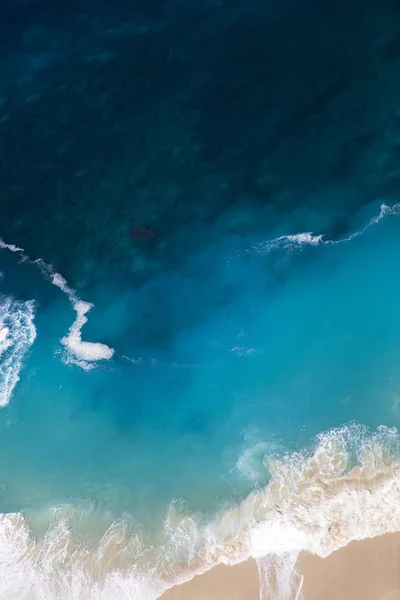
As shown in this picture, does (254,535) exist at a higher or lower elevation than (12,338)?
lower

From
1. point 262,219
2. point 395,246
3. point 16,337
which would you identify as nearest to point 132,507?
point 16,337

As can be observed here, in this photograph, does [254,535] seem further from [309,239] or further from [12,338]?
[12,338]

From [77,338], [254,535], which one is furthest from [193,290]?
[254,535]

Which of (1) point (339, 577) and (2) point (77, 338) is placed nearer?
(1) point (339, 577)

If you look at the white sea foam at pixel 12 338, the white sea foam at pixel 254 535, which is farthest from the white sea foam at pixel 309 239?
the white sea foam at pixel 12 338

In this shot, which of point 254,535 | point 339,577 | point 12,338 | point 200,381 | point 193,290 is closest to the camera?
point 339,577

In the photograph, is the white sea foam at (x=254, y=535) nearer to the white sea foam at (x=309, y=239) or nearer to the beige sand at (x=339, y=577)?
the beige sand at (x=339, y=577)

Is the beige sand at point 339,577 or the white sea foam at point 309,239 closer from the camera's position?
the beige sand at point 339,577
